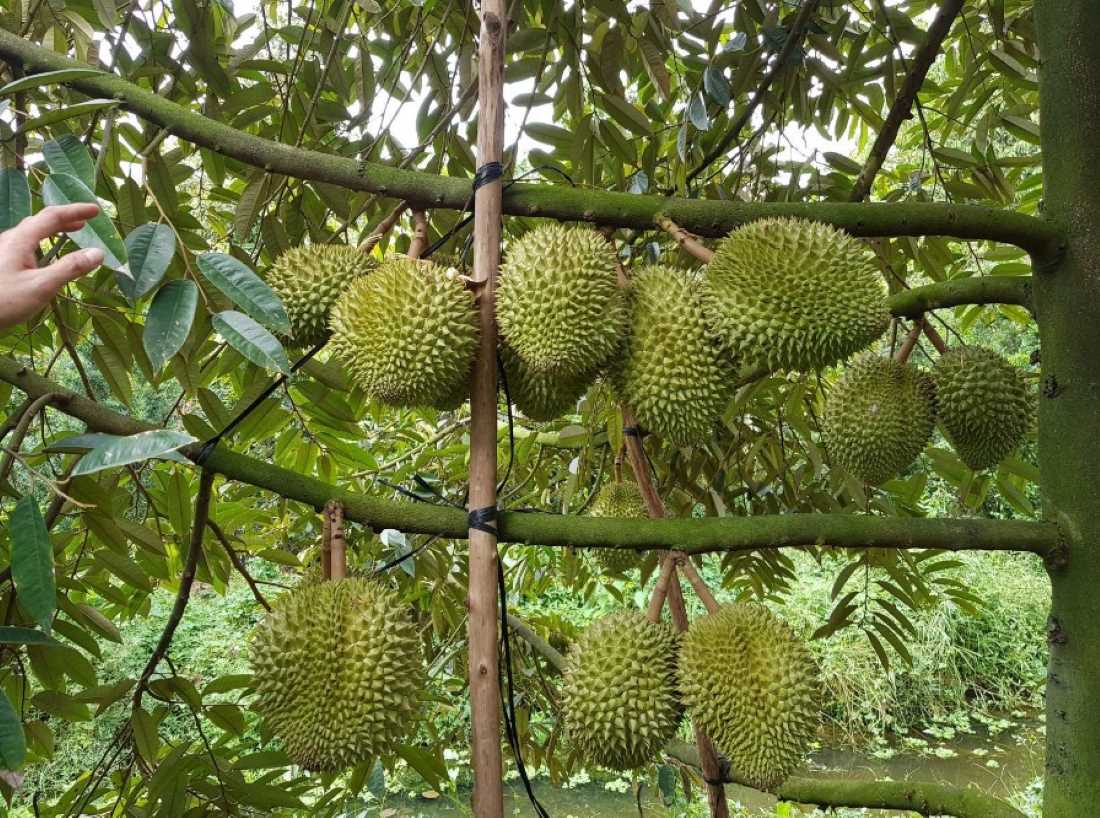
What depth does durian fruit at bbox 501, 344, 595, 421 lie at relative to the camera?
1.06 metres

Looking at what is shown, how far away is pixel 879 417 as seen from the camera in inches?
52.1

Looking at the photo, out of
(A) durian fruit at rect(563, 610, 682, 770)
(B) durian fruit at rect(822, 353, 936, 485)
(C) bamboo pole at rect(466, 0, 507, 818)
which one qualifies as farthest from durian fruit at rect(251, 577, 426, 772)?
(B) durian fruit at rect(822, 353, 936, 485)

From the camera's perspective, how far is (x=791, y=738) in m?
0.98

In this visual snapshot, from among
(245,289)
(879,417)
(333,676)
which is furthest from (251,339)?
(879,417)

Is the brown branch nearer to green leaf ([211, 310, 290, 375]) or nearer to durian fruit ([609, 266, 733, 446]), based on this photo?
durian fruit ([609, 266, 733, 446])

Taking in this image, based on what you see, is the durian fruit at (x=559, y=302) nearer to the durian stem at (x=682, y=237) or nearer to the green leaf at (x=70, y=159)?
the durian stem at (x=682, y=237)

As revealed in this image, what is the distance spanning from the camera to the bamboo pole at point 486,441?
2.84 feet

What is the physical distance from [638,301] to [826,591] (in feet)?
19.7

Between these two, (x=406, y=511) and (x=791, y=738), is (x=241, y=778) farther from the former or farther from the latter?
(x=791, y=738)

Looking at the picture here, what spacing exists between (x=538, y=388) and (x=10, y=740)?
2.17ft

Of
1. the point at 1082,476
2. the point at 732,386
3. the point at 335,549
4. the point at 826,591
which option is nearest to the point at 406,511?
the point at 335,549

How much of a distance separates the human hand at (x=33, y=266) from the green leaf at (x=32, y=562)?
0.18m

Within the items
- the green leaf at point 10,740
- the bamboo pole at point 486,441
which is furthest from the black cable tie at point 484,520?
the green leaf at point 10,740

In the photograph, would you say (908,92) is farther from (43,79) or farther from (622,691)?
(43,79)
